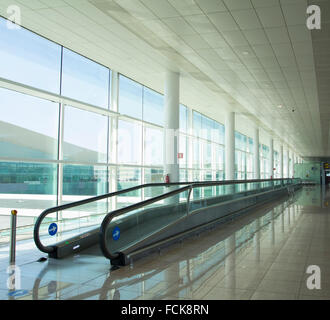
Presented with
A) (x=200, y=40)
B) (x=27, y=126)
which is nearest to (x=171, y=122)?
(x=200, y=40)

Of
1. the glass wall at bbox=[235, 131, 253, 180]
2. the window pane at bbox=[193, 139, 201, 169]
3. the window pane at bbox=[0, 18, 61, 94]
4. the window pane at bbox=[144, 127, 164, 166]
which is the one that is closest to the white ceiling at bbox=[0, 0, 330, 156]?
the window pane at bbox=[0, 18, 61, 94]

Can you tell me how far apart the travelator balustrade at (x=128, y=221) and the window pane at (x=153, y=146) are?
7.36 meters

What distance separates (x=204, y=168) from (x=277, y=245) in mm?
17311

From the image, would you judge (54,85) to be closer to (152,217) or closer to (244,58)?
(244,58)

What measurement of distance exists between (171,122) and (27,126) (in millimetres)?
5263

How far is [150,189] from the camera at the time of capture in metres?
8.92

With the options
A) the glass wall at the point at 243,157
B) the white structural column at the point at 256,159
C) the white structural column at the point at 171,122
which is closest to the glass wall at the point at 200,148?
the white structural column at the point at 256,159

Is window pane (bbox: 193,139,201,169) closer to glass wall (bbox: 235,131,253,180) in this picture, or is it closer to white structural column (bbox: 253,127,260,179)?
white structural column (bbox: 253,127,260,179)

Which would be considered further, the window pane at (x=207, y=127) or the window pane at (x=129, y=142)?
the window pane at (x=207, y=127)

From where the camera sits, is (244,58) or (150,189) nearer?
(150,189)

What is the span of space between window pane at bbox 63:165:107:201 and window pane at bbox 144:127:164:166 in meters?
3.38

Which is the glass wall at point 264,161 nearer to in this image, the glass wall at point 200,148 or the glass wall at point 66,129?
the glass wall at point 200,148

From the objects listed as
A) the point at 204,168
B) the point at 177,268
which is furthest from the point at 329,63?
the point at 204,168

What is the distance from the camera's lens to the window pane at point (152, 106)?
17.2m
